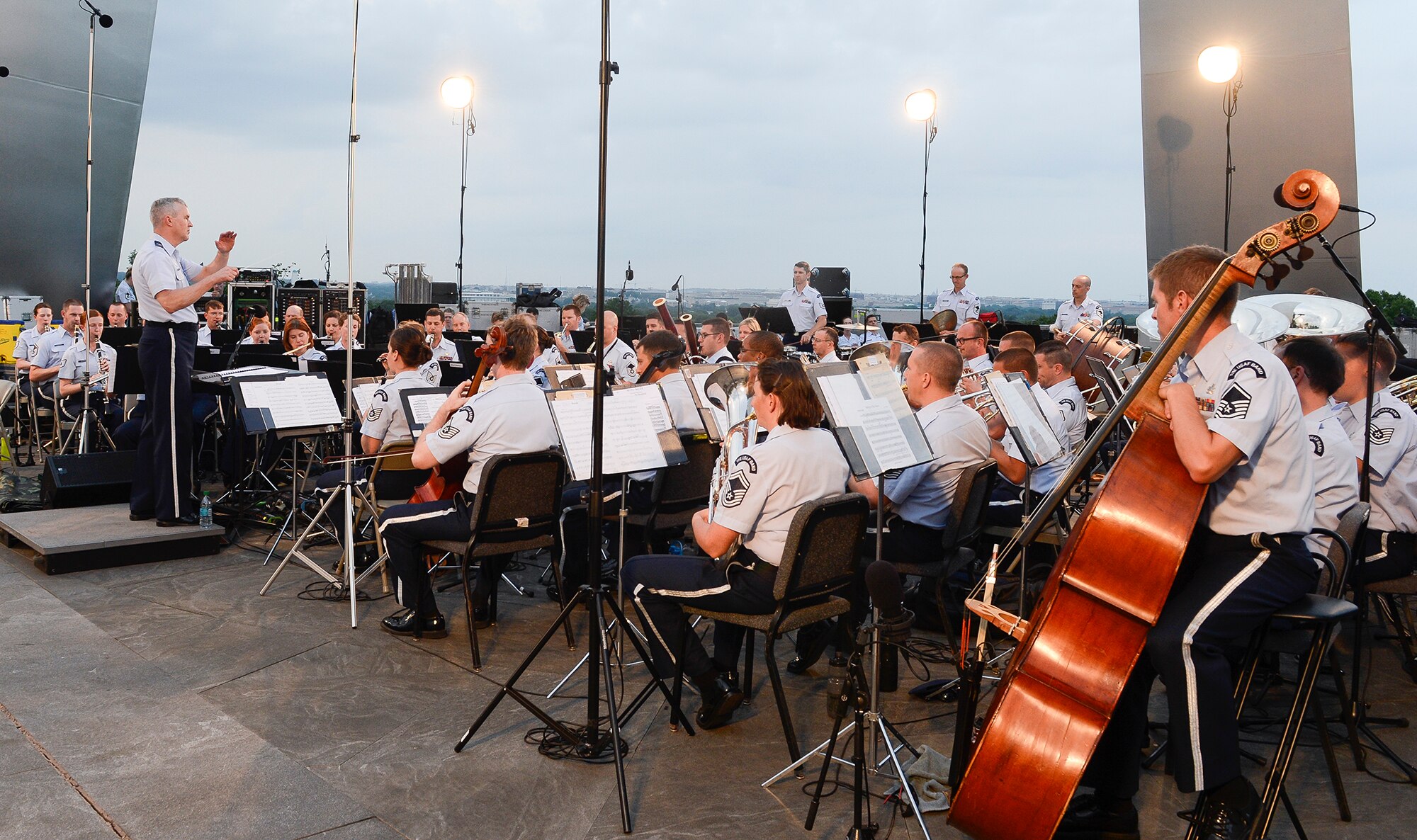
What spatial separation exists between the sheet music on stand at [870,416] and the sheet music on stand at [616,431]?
95cm

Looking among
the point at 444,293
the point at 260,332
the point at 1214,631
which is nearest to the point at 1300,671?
the point at 1214,631

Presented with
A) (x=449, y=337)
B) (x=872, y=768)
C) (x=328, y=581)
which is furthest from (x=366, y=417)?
(x=449, y=337)

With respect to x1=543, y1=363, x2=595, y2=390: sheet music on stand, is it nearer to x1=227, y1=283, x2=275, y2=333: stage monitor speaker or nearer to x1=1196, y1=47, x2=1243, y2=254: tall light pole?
x1=1196, y1=47, x2=1243, y2=254: tall light pole

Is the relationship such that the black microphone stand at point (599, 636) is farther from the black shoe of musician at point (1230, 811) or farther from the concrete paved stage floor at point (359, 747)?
the black shoe of musician at point (1230, 811)

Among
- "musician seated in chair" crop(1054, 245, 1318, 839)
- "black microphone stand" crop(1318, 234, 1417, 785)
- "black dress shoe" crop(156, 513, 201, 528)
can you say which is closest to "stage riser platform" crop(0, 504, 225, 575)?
"black dress shoe" crop(156, 513, 201, 528)

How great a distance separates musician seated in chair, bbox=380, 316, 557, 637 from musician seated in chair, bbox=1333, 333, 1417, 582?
Answer: 3.55 m

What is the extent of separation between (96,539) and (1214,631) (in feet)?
19.6

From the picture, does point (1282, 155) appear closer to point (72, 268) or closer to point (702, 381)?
point (702, 381)

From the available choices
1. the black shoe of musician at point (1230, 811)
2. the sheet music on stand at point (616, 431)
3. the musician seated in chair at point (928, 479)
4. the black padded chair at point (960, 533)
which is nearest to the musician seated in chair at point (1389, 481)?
the black padded chair at point (960, 533)

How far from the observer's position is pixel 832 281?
14820 mm

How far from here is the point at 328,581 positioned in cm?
564

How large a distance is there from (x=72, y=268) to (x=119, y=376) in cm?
1181

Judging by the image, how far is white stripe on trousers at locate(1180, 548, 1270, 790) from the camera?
2588 millimetres

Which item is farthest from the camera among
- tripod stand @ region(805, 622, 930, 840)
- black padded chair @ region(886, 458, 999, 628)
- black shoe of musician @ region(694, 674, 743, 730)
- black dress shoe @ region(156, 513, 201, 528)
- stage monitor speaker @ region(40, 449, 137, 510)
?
stage monitor speaker @ region(40, 449, 137, 510)
